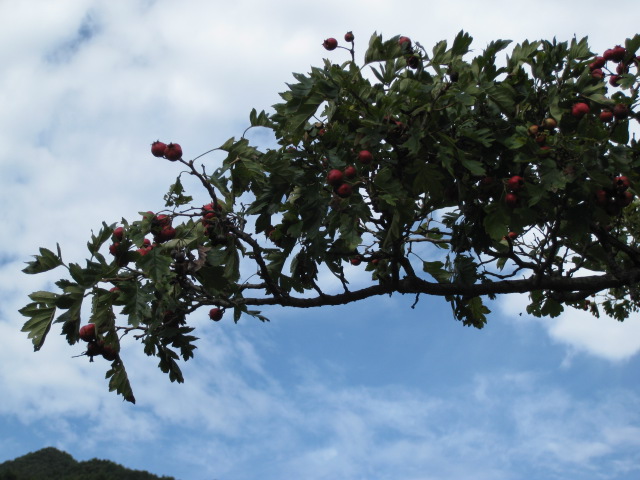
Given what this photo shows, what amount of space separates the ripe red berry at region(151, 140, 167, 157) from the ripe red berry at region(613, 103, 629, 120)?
4.15m

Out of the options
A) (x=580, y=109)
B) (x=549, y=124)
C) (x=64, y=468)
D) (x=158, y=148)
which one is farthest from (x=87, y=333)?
(x=64, y=468)

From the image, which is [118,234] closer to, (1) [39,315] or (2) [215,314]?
(1) [39,315]

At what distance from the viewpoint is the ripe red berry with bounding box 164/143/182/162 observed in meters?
6.11

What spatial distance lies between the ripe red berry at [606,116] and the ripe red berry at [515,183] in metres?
1.19

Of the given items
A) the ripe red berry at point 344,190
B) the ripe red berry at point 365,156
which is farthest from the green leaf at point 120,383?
the ripe red berry at point 365,156

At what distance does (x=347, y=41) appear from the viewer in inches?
277

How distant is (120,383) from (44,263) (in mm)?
1297

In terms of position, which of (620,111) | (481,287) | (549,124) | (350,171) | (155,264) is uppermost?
(620,111)

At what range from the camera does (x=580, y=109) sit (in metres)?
6.17

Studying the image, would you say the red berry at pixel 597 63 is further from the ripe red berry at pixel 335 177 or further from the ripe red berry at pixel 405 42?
the ripe red berry at pixel 335 177

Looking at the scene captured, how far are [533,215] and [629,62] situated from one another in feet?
8.39

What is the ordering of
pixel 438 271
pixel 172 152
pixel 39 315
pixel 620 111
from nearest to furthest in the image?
pixel 39 315 < pixel 172 152 < pixel 620 111 < pixel 438 271

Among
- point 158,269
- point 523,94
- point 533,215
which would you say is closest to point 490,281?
point 533,215

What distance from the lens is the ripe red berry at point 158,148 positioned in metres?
6.11
